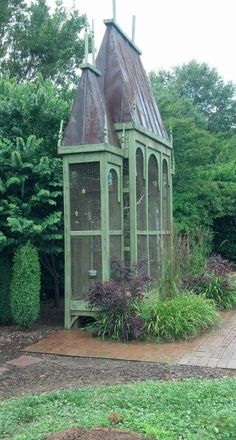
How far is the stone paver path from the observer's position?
4844 millimetres

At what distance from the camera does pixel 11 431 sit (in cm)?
279

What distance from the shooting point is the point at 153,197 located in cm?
768

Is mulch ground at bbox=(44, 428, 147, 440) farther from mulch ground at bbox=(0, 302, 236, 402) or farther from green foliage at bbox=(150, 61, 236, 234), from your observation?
green foliage at bbox=(150, 61, 236, 234)

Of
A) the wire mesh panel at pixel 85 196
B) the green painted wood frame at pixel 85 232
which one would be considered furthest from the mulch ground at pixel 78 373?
the wire mesh panel at pixel 85 196

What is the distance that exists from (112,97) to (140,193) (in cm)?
147

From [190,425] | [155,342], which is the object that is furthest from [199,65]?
[190,425]

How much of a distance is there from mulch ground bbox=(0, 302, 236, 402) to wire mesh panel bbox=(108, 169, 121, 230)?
208 centimetres

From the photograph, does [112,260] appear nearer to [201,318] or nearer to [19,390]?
[201,318]

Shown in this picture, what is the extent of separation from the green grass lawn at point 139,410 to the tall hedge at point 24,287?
2737mm

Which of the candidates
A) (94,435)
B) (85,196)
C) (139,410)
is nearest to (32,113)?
(85,196)

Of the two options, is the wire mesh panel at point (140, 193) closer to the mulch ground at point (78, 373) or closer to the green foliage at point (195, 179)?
the mulch ground at point (78, 373)

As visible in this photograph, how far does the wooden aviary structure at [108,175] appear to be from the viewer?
6.26 meters

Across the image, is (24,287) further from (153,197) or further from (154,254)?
(153,197)

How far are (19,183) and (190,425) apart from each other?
448 cm
